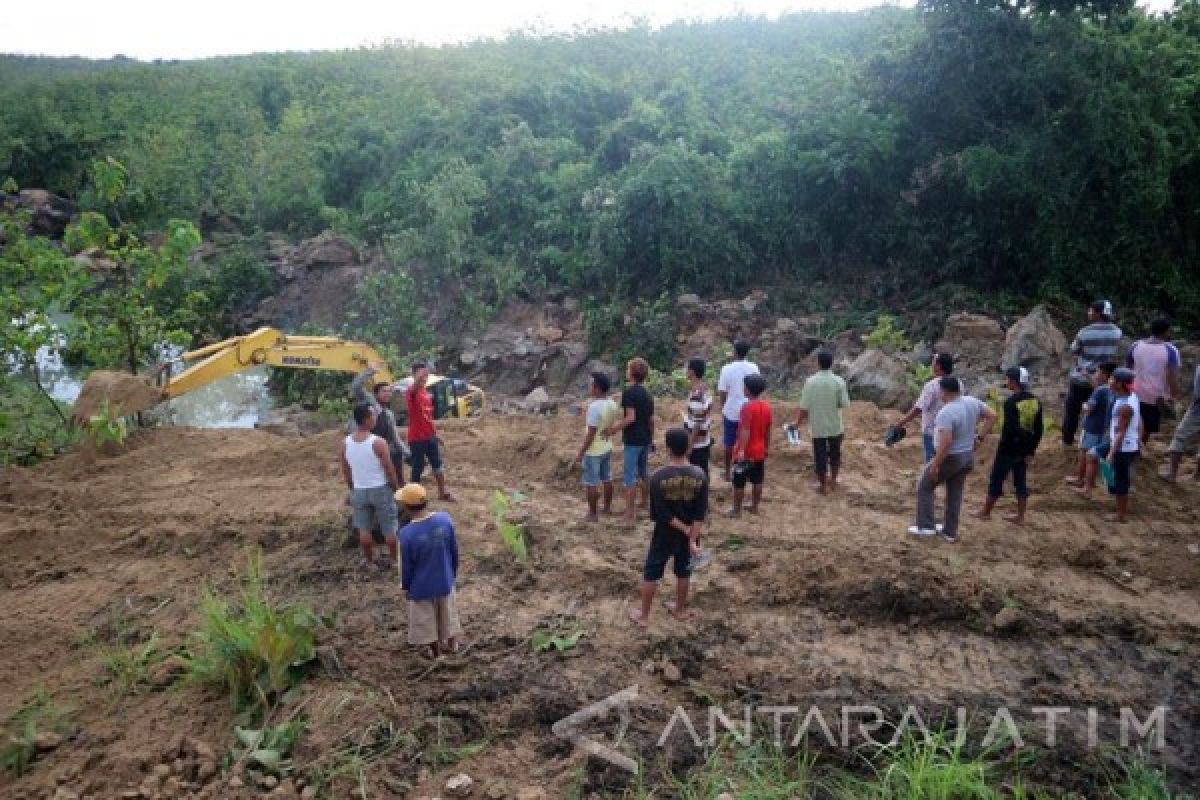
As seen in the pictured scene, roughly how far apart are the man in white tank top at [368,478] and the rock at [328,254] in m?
16.3

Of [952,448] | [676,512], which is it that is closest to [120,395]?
[676,512]

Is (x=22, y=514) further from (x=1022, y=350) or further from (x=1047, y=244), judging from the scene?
(x=1047, y=244)

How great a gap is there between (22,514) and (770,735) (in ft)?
28.5

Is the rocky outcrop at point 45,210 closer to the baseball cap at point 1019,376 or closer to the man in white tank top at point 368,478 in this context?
the man in white tank top at point 368,478

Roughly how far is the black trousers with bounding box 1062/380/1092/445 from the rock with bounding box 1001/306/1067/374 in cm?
325

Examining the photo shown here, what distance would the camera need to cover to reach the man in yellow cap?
604cm

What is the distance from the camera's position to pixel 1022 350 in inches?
508

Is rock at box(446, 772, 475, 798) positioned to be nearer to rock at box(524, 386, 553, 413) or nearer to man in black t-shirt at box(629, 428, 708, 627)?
man in black t-shirt at box(629, 428, 708, 627)

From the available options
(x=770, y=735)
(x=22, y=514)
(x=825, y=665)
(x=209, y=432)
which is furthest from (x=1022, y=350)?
(x=22, y=514)

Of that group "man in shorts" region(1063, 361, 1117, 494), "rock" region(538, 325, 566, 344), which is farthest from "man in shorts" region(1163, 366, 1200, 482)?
"rock" region(538, 325, 566, 344)

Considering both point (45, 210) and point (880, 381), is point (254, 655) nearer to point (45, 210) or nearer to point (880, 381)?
point (880, 381)

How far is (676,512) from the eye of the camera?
6.23 m

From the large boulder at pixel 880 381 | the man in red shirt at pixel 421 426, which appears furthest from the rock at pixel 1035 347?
the man in red shirt at pixel 421 426

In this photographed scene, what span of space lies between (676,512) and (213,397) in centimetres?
1696
